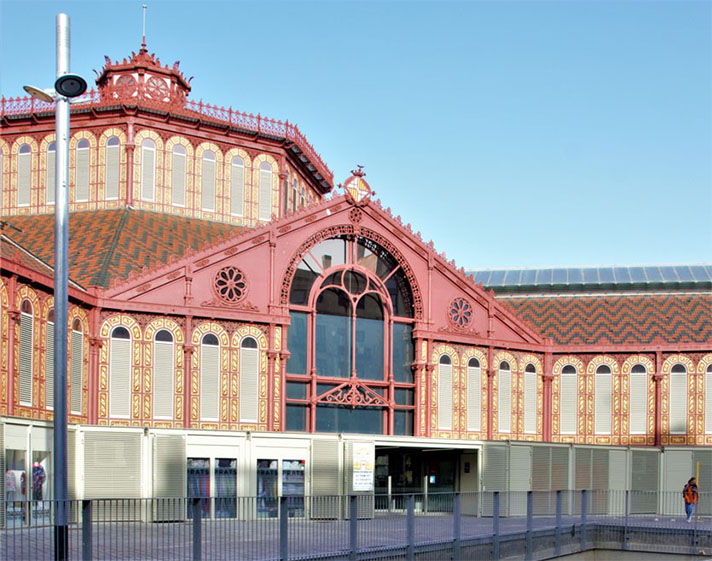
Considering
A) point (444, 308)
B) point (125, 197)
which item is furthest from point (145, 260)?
point (444, 308)

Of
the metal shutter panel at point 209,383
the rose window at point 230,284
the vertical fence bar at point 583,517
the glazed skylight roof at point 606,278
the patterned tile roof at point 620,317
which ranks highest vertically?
the glazed skylight roof at point 606,278

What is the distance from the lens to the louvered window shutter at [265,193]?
50281 mm

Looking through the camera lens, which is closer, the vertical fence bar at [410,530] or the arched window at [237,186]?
the vertical fence bar at [410,530]

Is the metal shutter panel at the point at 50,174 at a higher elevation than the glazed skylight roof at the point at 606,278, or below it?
higher

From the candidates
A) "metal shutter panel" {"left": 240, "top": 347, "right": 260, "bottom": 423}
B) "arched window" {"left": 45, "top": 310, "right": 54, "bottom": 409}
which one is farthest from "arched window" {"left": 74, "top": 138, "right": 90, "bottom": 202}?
"arched window" {"left": 45, "top": 310, "right": 54, "bottom": 409}

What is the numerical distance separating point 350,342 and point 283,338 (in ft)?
10.4

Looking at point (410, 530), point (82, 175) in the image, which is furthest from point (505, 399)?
point (410, 530)

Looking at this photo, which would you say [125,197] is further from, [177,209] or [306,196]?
[306,196]

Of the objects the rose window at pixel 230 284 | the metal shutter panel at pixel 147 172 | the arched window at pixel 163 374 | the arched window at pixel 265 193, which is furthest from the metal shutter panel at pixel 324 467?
the metal shutter panel at pixel 147 172

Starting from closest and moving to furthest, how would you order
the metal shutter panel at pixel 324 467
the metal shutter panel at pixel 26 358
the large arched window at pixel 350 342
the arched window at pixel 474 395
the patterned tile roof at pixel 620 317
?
the metal shutter panel at pixel 26 358 < the metal shutter panel at pixel 324 467 < the large arched window at pixel 350 342 < the arched window at pixel 474 395 < the patterned tile roof at pixel 620 317

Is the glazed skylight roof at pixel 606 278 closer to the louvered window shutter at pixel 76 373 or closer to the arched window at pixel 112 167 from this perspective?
the arched window at pixel 112 167

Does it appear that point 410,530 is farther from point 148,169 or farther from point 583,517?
point 148,169

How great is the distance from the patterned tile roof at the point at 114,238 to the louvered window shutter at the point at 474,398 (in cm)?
1225

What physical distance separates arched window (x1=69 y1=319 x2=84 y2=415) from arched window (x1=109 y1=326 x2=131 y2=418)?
130 centimetres
